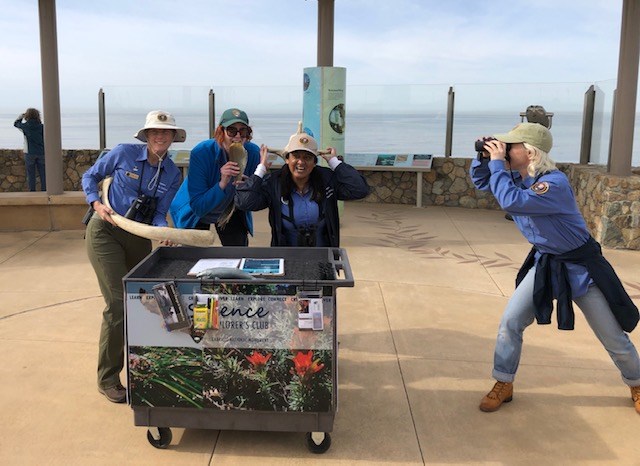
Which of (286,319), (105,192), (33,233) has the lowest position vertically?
(33,233)

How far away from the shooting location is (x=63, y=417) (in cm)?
365

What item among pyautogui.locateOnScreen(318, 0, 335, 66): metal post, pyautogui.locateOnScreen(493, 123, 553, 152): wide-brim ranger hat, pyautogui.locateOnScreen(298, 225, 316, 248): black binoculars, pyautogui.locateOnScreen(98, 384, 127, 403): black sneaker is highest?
pyautogui.locateOnScreen(318, 0, 335, 66): metal post

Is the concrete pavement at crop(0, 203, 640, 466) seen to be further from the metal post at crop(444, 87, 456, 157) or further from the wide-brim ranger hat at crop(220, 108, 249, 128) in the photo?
the metal post at crop(444, 87, 456, 157)

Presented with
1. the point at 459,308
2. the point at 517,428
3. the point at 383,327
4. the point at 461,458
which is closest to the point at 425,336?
the point at 383,327

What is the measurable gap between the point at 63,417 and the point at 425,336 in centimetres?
267

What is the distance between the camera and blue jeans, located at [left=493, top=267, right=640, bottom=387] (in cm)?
363

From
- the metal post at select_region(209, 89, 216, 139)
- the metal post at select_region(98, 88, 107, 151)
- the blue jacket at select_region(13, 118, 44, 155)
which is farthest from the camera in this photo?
the metal post at select_region(98, 88, 107, 151)

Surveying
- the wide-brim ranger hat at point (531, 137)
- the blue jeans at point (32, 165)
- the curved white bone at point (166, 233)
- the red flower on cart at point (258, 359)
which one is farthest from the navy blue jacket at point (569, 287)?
the blue jeans at point (32, 165)

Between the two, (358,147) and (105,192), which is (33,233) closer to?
(105,192)

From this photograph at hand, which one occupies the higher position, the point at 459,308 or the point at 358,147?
the point at 358,147

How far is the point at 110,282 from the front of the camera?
3.80 meters

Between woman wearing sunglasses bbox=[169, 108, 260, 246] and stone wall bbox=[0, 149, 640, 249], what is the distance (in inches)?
222

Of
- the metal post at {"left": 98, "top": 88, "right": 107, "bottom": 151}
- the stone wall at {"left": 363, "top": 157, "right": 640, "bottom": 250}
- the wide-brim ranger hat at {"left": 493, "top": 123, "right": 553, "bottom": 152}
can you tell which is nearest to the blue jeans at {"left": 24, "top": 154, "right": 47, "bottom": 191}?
the metal post at {"left": 98, "top": 88, "right": 107, "bottom": 151}

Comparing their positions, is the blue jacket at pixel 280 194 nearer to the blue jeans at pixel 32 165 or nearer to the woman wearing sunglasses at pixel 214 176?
the woman wearing sunglasses at pixel 214 176
